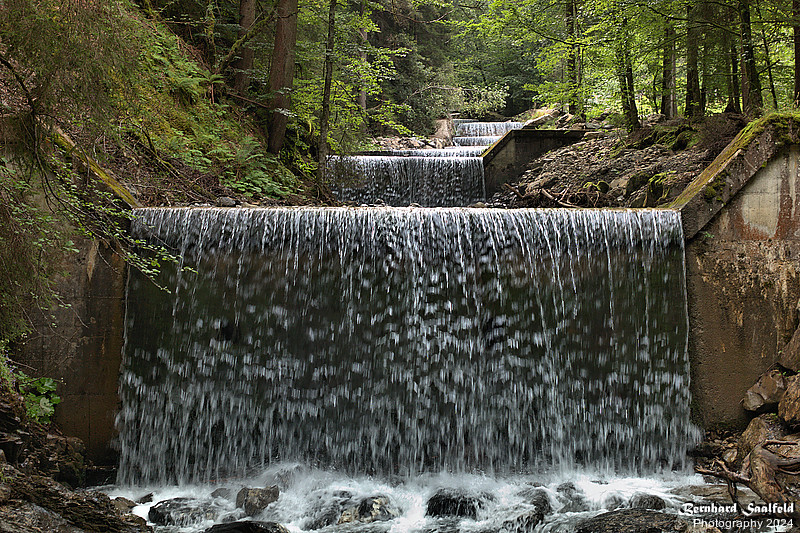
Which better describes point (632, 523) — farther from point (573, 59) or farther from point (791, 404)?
point (573, 59)

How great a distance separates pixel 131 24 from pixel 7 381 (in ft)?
10.3

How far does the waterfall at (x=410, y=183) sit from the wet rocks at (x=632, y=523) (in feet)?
22.9

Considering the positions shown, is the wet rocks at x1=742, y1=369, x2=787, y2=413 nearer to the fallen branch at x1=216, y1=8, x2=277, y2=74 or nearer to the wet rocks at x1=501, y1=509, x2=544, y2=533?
the wet rocks at x1=501, y1=509, x2=544, y2=533

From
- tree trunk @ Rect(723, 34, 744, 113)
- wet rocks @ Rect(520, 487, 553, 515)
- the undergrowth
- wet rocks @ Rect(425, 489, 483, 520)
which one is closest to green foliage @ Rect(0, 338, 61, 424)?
the undergrowth

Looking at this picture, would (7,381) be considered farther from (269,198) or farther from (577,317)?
(577,317)

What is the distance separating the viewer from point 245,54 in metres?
10.7

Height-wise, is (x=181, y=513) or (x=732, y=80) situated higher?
(x=732, y=80)

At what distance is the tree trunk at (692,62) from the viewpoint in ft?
26.3

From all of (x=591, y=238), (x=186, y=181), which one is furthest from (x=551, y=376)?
(x=186, y=181)

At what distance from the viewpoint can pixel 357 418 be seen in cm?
577

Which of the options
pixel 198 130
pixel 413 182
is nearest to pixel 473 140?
pixel 413 182

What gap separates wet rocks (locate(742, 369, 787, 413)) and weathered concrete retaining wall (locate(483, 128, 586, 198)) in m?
6.12

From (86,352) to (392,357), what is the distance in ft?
9.86

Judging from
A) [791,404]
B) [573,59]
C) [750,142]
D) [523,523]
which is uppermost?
[573,59]
